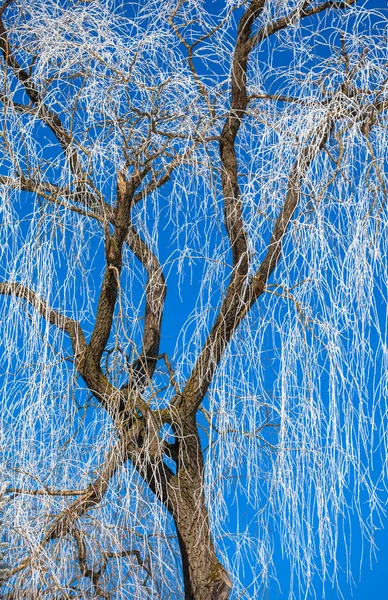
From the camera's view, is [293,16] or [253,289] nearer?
[253,289]

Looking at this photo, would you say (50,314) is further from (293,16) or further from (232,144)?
(293,16)

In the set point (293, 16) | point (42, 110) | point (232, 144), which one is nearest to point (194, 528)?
point (232, 144)

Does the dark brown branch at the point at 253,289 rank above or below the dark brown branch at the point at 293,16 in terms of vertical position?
below

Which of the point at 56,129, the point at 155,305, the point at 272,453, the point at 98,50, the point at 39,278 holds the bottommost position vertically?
the point at 272,453

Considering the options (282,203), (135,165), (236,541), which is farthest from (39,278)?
(236,541)

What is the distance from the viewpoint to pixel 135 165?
2.54 metres

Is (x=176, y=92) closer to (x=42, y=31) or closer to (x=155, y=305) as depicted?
(x=42, y=31)

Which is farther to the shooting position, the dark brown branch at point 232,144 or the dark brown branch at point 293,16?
the dark brown branch at point 293,16

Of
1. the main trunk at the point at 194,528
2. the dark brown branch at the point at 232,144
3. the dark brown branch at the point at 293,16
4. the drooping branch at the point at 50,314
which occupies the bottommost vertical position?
the main trunk at the point at 194,528

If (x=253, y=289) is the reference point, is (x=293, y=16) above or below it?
above

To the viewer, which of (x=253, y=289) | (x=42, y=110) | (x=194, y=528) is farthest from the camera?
→ (x=42, y=110)

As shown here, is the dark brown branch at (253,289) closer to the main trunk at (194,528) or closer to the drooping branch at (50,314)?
the main trunk at (194,528)

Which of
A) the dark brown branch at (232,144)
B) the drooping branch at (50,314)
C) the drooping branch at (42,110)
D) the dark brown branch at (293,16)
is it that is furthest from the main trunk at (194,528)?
the dark brown branch at (293,16)

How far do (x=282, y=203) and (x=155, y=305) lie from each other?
646 millimetres
